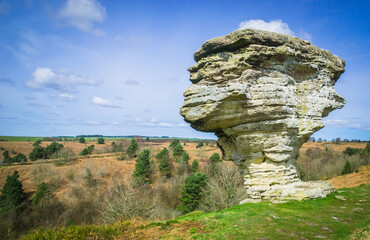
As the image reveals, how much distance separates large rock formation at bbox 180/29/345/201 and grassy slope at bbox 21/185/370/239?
2040mm

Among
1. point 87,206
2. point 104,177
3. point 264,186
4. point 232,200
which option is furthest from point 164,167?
point 264,186

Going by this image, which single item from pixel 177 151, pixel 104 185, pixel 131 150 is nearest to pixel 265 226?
pixel 104 185

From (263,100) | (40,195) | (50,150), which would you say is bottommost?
(40,195)

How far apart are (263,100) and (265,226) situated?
6966mm

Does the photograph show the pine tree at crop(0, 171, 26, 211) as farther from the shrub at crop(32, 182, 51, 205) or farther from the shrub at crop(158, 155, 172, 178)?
the shrub at crop(158, 155, 172, 178)

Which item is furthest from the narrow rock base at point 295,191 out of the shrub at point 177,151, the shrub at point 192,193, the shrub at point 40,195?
the shrub at point 177,151

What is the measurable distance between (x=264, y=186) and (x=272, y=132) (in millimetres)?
3546

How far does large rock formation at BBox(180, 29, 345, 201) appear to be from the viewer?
12102 mm

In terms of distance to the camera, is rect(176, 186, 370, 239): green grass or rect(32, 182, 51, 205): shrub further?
rect(32, 182, 51, 205): shrub

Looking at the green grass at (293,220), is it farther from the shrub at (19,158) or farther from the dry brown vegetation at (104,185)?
the shrub at (19,158)

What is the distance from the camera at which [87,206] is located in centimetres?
3991

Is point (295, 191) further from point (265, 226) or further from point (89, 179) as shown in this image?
point (89, 179)

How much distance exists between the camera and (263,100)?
12008 millimetres

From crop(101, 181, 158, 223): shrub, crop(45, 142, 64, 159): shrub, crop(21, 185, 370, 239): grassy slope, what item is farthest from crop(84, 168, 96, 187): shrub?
crop(21, 185, 370, 239): grassy slope
